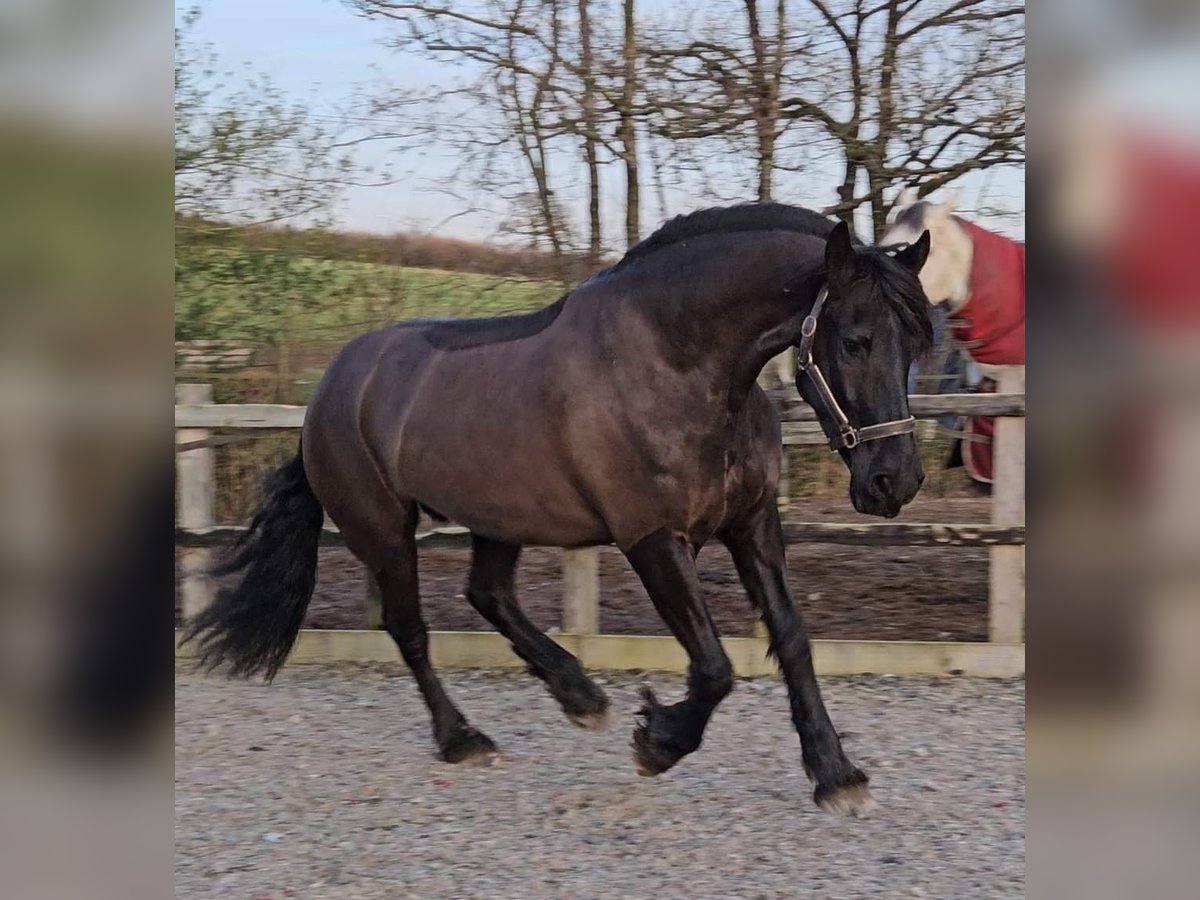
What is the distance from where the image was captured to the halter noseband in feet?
10.4

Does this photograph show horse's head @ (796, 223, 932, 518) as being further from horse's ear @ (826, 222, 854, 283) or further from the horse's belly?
the horse's belly

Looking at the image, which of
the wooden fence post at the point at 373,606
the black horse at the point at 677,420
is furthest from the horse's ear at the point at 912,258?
the wooden fence post at the point at 373,606

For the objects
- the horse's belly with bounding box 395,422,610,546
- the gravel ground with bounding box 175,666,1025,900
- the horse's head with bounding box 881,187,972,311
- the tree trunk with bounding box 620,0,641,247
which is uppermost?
the tree trunk with bounding box 620,0,641,247

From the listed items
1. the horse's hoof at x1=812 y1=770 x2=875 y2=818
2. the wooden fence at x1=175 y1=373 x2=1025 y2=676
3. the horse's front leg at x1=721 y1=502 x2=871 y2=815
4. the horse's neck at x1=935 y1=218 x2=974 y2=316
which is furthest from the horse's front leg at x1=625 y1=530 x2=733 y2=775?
the horse's neck at x1=935 y1=218 x2=974 y2=316

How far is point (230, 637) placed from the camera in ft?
15.2

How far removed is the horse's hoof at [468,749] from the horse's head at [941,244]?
306cm

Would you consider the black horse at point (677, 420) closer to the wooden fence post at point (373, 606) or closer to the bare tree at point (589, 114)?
the wooden fence post at point (373, 606)

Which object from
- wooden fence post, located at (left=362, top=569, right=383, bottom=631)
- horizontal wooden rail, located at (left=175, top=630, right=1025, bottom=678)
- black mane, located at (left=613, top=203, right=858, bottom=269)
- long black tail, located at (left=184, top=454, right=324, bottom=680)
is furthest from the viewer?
wooden fence post, located at (left=362, top=569, right=383, bottom=631)

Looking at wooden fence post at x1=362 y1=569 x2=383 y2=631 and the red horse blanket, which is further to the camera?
wooden fence post at x1=362 y1=569 x2=383 y2=631

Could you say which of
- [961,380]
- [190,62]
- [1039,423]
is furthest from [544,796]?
[190,62]

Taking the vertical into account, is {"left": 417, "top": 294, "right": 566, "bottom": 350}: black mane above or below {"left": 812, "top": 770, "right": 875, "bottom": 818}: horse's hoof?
above

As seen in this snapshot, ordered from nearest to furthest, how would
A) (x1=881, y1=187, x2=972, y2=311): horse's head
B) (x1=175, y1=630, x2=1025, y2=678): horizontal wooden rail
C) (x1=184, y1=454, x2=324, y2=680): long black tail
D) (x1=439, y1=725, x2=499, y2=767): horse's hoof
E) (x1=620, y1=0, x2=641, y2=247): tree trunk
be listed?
(x1=439, y1=725, x2=499, y2=767): horse's hoof → (x1=184, y1=454, x2=324, y2=680): long black tail → (x1=175, y1=630, x2=1025, y2=678): horizontal wooden rail → (x1=881, y1=187, x2=972, y2=311): horse's head → (x1=620, y1=0, x2=641, y2=247): tree trunk

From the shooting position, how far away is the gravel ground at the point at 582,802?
3.21 meters

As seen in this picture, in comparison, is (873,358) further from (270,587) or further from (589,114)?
(589,114)
